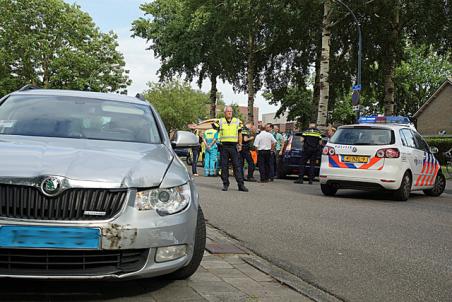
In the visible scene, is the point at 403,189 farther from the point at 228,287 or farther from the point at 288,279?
the point at 228,287

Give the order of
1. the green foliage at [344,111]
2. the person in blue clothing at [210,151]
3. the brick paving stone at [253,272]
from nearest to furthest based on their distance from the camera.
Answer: the brick paving stone at [253,272]
the person in blue clothing at [210,151]
the green foliage at [344,111]

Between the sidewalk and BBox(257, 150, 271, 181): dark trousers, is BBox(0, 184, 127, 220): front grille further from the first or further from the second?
BBox(257, 150, 271, 181): dark trousers

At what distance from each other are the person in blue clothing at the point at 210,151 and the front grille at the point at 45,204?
44.6ft

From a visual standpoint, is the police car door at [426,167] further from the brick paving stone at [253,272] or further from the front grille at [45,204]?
the front grille at [45,204]

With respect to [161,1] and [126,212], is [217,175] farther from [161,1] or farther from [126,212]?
[161,1]

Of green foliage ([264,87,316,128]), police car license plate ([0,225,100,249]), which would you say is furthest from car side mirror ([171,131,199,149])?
green foliage ([264,87,316,128])

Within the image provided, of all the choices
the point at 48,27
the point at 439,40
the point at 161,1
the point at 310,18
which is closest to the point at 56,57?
the point at 48,27

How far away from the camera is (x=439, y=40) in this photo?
24.6 meters

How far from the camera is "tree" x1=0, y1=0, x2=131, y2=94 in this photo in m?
45.4

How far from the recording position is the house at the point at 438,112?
59506mm

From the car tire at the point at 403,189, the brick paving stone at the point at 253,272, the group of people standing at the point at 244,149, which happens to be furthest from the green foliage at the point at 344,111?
the brick paving stone at the point at 253,272

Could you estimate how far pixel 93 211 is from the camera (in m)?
3.55

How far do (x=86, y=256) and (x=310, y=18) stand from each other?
27.0 m

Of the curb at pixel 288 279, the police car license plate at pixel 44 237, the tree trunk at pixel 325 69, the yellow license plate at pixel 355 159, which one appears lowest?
the curb at pixel 288 279
